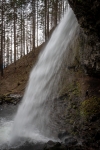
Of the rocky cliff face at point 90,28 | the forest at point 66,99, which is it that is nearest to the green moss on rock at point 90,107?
the forest at point 66,99

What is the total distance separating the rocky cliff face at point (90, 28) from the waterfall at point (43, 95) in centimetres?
261

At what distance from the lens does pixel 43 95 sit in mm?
13016

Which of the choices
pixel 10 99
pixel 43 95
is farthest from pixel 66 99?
pixel 10 99

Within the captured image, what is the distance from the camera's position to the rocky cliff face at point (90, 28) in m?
8.48

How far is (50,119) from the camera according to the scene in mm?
11484

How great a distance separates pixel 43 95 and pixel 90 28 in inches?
231

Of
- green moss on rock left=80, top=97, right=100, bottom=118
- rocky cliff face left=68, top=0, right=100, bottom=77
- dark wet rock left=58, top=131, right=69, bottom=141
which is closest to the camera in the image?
rocky cliff face left=68, top=0, right=100, bottom=77

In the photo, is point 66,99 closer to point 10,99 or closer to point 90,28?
point 90,28

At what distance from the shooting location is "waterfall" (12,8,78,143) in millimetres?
10880

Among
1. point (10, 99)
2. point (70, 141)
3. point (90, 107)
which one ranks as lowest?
point (70, 141)

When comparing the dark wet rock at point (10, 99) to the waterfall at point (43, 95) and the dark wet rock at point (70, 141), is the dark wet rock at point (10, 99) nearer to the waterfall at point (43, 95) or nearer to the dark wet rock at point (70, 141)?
Answer: the waterfall at point (43, 95)

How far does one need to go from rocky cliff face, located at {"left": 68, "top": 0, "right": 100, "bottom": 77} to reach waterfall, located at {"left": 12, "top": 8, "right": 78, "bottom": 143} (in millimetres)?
2606

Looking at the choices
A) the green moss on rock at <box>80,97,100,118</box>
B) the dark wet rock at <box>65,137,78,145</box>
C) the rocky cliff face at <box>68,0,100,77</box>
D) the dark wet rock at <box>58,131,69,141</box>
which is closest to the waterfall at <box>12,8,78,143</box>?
the dark wet rock at <box>58,131,69,141</box>

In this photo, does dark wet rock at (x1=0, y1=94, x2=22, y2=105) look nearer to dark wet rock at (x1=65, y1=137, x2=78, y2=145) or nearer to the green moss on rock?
the green moss on rock
